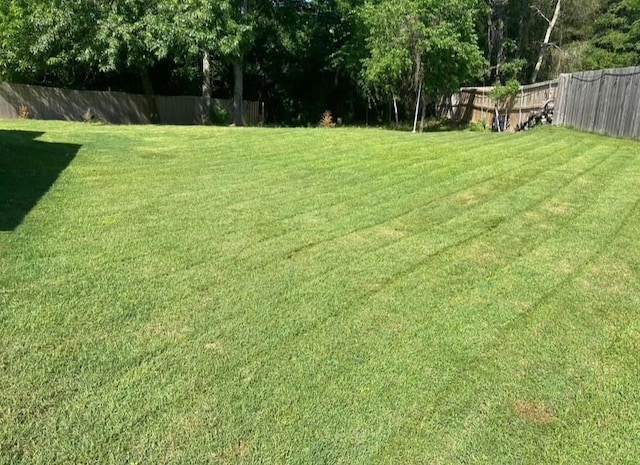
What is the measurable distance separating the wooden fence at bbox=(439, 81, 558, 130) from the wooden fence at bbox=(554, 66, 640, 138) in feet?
5.36

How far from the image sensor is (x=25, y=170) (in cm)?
642

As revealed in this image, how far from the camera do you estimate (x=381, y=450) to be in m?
2.17

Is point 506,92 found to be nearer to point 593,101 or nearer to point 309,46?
point 593,101

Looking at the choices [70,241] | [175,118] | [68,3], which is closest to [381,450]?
[70,241]

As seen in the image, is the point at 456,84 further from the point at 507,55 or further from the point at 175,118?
the point at 507,55

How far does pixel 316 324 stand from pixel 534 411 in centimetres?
124

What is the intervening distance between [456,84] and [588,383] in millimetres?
16879

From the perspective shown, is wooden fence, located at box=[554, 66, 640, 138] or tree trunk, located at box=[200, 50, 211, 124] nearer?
wooden fence, located at box=[554, 66, 640, 138]

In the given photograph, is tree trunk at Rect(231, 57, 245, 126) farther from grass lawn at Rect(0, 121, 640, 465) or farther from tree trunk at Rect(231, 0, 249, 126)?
grass lawn at Rect(0, 121, 640, 465)

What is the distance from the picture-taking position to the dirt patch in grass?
236 centimetres

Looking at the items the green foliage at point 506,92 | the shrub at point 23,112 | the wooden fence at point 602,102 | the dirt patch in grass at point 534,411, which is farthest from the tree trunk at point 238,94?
the dirt patch in grass at point 534,411

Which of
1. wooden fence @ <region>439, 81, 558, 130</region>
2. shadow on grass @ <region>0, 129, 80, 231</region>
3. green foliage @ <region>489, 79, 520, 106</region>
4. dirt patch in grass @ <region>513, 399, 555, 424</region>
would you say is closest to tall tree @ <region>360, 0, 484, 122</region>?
green foliage @ <region>489, 79, 520, 106</region>

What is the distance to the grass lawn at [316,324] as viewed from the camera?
2.22 metres

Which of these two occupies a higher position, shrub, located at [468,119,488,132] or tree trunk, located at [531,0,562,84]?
tree trunk, located at [531,0,562,84]
